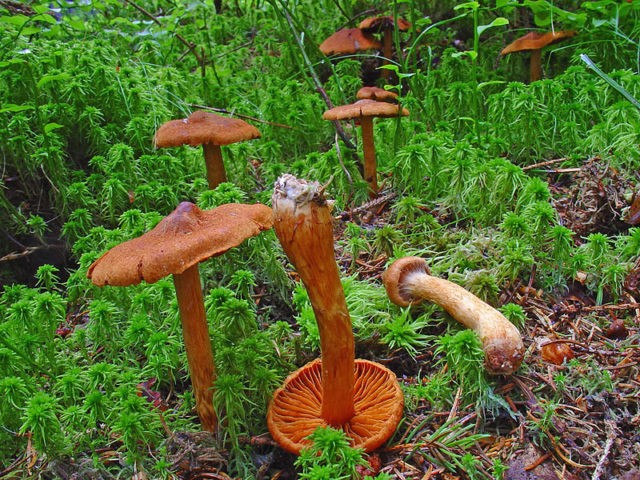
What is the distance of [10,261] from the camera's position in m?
3.22

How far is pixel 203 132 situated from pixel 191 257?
158 centimetres

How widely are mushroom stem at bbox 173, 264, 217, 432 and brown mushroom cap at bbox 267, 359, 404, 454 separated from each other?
267 mm

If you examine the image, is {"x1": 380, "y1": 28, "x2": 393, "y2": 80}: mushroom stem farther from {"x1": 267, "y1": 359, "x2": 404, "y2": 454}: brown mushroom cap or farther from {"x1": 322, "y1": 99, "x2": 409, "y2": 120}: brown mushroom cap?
{"x1": 267, "y1": 359, "x2": 404, "y2": 454}: brown mushroom cap

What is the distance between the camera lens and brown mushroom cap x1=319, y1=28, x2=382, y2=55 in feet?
15.8

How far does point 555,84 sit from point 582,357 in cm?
221

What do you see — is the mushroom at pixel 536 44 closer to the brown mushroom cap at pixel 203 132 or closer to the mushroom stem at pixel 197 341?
the brown mushroom cap at pixel 203 132

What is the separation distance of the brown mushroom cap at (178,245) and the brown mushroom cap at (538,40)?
307cm

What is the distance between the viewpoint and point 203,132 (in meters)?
3.11

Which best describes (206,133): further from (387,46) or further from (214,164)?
(387,46)

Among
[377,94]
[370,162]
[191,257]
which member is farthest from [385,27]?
[191,257]

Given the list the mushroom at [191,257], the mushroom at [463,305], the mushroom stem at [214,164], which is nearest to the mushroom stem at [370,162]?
the mushroom stem at [214,164]

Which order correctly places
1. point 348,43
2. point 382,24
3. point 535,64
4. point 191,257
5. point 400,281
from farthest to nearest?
point 382,24 → point 348,43 → point 535,64 → point 400,281 → point 191,257

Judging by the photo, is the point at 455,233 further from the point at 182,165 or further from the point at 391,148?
the point at 182,165

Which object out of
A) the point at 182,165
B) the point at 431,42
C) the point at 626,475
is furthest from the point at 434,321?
the point at 431,42
